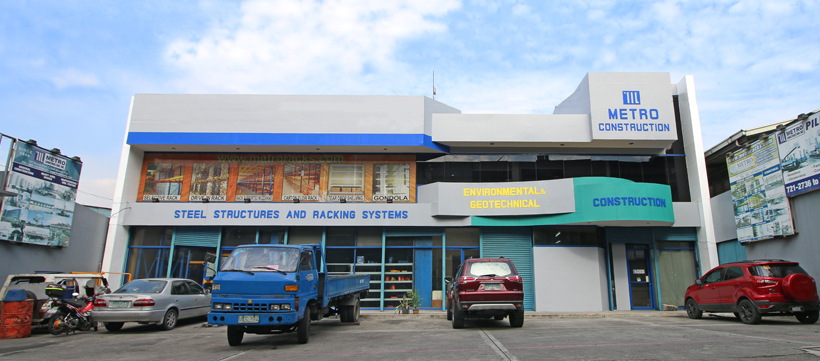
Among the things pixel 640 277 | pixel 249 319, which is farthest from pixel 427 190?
pixel 249 319

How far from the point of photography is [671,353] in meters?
7.90

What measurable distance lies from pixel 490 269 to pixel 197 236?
1380 cm

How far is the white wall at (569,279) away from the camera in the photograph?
18.9 m

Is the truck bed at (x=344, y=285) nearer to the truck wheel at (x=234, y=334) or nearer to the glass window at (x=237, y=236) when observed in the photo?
the truck wheel at (x=234, y=334)

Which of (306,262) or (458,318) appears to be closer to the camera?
(306,262)

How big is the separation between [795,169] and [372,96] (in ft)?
49.9

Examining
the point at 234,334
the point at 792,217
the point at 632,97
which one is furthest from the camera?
the point at 632,97

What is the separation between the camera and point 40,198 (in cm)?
1688

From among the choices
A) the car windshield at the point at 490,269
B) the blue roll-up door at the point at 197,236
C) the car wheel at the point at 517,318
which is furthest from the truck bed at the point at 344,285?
the blue roll-up door at the point at 197,236

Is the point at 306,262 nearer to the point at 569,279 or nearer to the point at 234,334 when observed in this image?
the point at 234,334

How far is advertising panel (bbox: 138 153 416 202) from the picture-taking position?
21016 millimetres

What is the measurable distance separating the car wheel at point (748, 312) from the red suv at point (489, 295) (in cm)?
609

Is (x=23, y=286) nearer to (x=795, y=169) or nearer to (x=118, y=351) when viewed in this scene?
(x=118, y=351)

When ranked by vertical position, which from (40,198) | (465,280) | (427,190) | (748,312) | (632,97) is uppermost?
(632,97)
